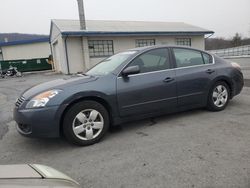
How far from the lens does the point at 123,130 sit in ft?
14.7

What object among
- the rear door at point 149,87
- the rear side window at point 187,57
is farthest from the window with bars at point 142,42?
the rear door at point 149,87

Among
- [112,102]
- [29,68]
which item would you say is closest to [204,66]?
[112,102]

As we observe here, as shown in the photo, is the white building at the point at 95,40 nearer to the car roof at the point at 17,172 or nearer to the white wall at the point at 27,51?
the white wall at the point at 27,51

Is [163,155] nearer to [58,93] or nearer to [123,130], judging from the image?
[123,130]

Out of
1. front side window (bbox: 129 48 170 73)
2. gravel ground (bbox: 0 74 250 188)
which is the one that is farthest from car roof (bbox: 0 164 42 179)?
front side window (bbox: 129 48 170 73)

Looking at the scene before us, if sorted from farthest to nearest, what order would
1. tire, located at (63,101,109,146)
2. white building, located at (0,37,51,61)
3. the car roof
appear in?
1. white building, located at (0,37,51,61)
2. tire, located at (63,101,109,146)
3. the car roof

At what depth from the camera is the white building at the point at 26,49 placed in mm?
34156

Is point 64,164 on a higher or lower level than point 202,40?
lower

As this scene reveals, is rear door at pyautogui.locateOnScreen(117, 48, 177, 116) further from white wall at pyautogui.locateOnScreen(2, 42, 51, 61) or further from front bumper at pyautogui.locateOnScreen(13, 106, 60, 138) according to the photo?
white wall at pyautogui.locateOnScreen(2, 42, 51, 61)

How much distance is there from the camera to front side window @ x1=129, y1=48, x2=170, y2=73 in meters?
4.47

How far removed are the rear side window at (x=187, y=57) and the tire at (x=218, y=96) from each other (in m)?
0.60

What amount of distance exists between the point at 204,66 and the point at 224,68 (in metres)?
0.53

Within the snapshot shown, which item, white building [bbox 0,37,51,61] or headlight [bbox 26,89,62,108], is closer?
headlight [bbox 26,89,62,108]

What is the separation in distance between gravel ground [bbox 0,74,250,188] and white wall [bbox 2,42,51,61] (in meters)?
31.3
